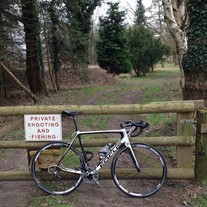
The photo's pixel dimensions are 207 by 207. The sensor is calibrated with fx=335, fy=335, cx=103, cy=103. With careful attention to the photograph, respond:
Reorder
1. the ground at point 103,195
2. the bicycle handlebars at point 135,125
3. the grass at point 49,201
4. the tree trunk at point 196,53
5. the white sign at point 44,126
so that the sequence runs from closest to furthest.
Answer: the grass at point 49,201 → the ground at point 103,195 → the bicycle handlebars at point 135,125 → the white sign at point 44,126 → the tree trunk at point 196,53

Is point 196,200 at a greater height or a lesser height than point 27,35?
lesser

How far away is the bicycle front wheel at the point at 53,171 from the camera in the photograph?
4.95m

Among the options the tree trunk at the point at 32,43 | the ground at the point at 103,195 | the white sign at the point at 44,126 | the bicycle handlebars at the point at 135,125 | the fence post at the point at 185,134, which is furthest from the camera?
the tree trunk at the point at 32,43

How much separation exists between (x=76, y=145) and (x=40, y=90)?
15.1 m

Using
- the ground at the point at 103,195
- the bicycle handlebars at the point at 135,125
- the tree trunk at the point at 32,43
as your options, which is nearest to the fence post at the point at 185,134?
the ground at the point at 103,195

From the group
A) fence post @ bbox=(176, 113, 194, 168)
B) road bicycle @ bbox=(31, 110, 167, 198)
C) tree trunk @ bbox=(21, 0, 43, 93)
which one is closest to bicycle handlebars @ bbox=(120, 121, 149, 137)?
road bicycle @ bbox=(31, 110, 167, 198)

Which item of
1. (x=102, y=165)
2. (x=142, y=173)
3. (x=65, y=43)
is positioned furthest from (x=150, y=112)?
(x=65, y=43)

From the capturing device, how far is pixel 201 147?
516 cm

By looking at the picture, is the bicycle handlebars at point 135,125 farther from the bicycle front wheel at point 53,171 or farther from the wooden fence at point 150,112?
the bicycle front wheel at point 53,171

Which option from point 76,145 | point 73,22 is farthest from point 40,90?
point 76,145

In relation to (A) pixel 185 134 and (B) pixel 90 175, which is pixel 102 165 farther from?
(A) pixel 185 134

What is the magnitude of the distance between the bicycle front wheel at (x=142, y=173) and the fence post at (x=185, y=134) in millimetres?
355

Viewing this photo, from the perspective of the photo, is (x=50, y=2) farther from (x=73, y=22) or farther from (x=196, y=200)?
(x=196, y=200)

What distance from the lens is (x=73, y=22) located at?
2066 cm
